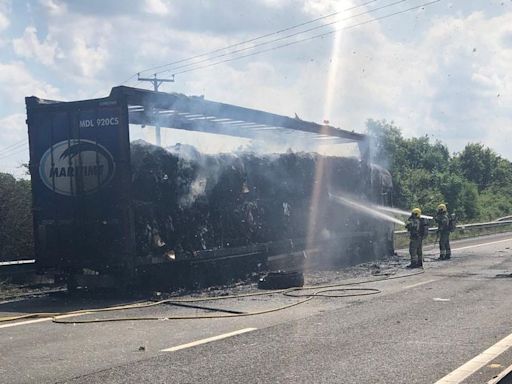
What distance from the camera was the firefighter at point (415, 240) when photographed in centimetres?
1572

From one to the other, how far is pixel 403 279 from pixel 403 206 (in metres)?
21.4

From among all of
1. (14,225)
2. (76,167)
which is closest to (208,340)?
(76,167)

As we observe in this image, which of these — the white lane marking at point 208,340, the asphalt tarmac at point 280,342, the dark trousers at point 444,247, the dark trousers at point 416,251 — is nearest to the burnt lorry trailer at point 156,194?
the asphalt tarmac at point 280,342

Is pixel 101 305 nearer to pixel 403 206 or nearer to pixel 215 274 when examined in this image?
pixel 215 274

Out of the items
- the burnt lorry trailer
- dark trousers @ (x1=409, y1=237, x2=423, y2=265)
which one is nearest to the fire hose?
the burnt lorry trailer

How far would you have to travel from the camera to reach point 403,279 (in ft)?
42.6

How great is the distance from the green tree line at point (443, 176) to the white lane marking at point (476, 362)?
12868 mm

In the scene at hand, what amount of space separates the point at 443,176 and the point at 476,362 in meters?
41.1

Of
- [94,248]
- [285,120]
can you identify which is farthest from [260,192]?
[94,248]

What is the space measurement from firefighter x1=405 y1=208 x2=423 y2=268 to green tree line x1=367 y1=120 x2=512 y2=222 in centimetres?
335

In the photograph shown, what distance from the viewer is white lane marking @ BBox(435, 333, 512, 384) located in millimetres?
5344

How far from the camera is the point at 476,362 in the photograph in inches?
233

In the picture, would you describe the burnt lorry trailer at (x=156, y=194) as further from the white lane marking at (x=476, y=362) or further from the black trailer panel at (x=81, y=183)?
the white lane marking at (x=476, y=362)

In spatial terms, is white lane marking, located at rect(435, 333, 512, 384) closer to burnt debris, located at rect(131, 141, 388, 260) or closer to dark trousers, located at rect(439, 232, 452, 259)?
burnt debris, located at rect(131, 141, 388, 260)
